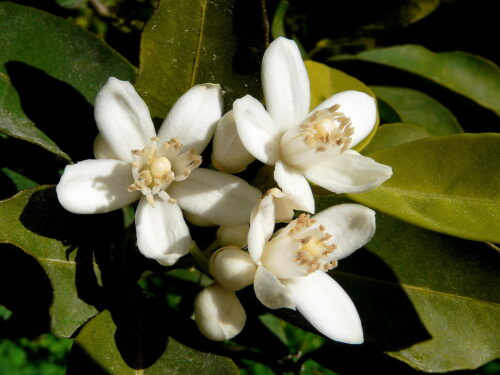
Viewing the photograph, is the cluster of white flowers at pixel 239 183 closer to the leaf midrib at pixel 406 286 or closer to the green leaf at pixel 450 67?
the leaf midrib at pixel 406 286

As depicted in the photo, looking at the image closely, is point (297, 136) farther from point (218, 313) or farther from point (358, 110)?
point (218, 313)

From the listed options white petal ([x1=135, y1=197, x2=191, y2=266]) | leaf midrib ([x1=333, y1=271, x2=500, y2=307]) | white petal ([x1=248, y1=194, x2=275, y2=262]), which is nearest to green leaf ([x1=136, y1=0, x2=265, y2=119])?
white petal ([x1=135, y1=197, x2=191, y2=266])

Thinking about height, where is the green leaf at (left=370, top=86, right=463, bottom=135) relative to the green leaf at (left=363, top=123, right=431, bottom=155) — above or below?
below

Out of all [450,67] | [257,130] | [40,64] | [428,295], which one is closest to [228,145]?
[257,130]

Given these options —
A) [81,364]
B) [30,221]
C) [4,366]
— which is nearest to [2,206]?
[30,221]

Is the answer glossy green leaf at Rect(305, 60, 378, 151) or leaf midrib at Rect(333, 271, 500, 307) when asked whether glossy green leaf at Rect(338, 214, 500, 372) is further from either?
glossy green leaf at Rect(305, 60, 378, 151)

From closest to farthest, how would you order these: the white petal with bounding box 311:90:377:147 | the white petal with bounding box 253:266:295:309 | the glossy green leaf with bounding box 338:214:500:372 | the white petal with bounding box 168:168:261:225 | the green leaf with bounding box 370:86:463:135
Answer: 1. the white petal with bounding box 253:266:295:309
2. the white petal with bounding box 168:168:261:225
3. the white petal with bounding box 311:90:377:147
4. the glossy green leaf with bounding box 338:214:500:372
5. the green leaf with bounding box 370:86:463:135
